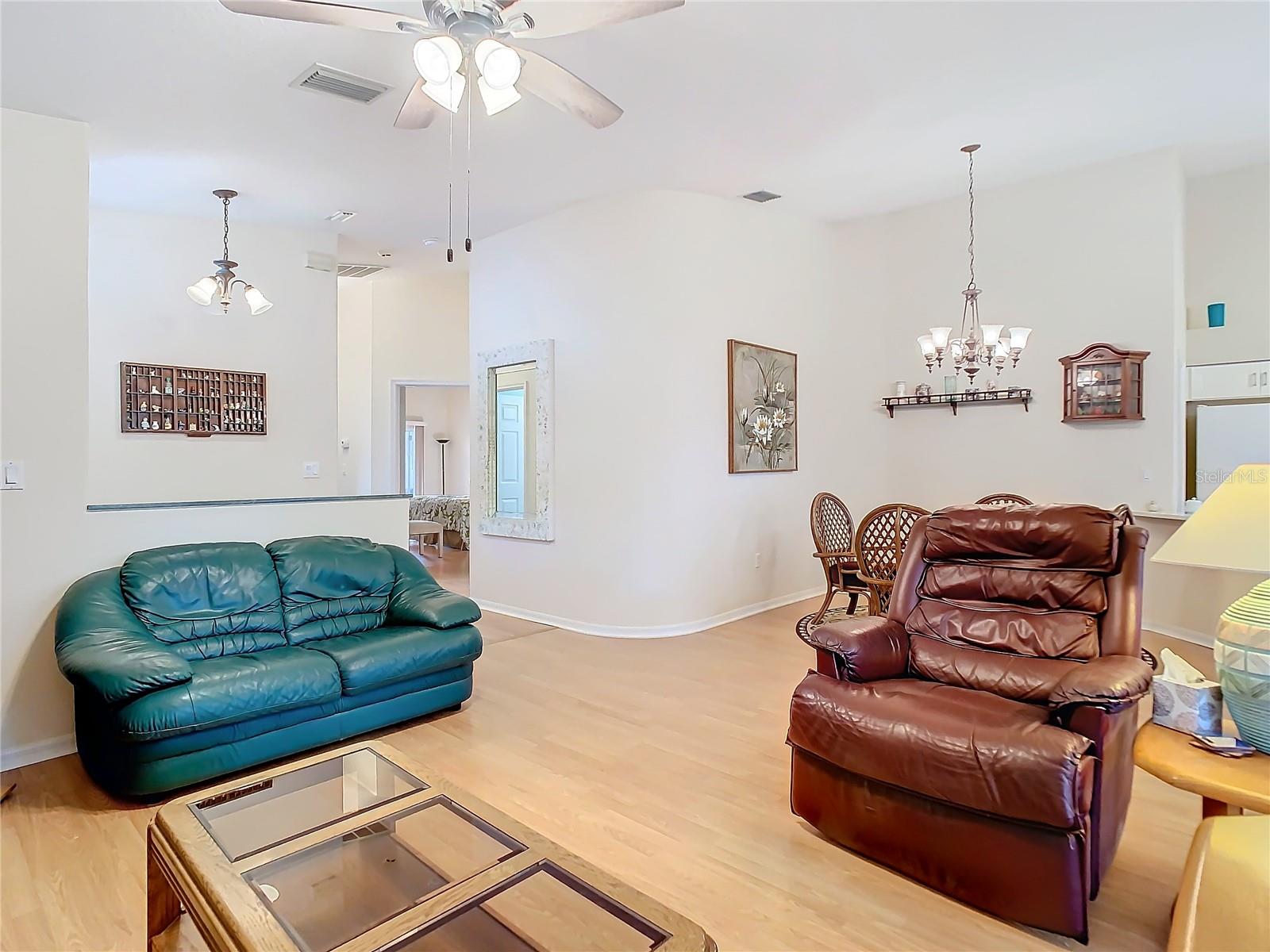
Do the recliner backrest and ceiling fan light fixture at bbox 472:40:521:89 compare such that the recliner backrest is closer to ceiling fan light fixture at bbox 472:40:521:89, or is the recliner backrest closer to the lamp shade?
the lamp shade

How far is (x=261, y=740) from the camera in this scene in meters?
3.03

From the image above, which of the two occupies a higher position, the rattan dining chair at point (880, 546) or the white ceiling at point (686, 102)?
the white ceiling at point (686, 102)

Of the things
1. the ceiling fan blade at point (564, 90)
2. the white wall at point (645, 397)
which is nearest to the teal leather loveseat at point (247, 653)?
the white wall at point (645, 397)

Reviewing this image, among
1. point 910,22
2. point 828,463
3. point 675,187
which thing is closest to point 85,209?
point 675,187

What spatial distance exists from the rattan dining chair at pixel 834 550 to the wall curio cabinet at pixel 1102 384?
189 centimetres

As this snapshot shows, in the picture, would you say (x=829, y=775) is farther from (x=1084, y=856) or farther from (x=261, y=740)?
(x=261, y=740)

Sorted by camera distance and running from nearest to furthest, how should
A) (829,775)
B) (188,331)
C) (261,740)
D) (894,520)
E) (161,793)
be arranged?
(829,775) < (161,793) < (261,740) < (894,520) < (188,331)

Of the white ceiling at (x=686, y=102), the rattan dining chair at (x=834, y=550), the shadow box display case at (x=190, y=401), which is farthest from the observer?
the rattan dining chair at (x=834, y=550)

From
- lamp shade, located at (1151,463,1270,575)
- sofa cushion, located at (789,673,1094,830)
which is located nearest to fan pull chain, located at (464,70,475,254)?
sofa cushion, located at (789,673,1094,830)

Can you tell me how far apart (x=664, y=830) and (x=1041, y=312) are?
5149 mm

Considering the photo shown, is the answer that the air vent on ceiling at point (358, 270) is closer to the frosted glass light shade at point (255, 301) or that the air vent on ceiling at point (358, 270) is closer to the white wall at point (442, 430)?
the frosted glass light shade at point (255, 301)

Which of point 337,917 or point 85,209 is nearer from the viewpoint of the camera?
point 337,917

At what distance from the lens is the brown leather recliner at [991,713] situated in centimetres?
196

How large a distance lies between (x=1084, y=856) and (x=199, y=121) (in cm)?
486
